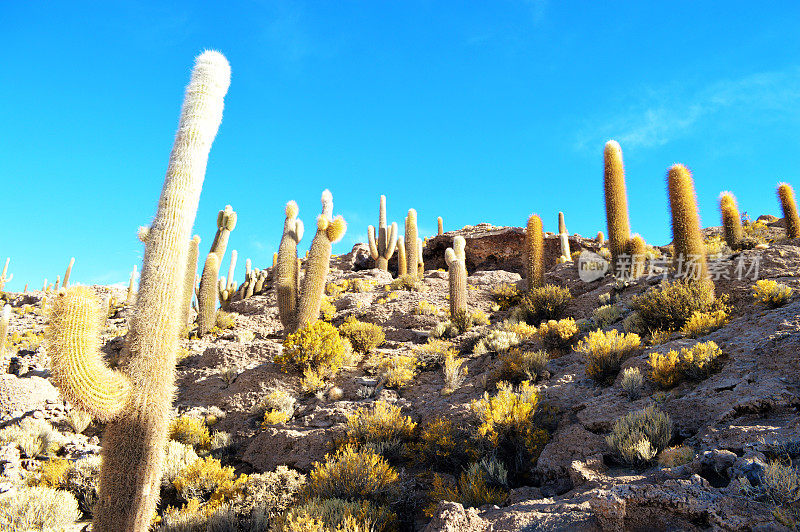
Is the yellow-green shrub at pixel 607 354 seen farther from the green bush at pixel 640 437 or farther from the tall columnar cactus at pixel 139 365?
the tall columnar cactus at pixel 139 365

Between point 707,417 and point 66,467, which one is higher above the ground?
point 707,417

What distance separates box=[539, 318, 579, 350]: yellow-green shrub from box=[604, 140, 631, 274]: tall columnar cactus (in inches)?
194

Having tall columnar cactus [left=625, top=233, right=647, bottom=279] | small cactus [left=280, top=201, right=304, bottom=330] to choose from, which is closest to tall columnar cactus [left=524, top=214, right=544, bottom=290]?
tall columnar cactus [left=625, top=233, right=647, bottom=279]

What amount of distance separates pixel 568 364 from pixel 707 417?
353 cm

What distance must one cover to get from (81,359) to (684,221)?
12108 mm

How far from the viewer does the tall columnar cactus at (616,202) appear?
556 inches

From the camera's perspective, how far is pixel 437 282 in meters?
21.4

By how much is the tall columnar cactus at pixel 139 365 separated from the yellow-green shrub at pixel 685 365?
6779 millimetres

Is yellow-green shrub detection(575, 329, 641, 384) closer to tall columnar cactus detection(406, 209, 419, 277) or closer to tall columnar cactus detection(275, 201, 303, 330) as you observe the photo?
tall columnar cactus detection(275, 201, 303, 330)

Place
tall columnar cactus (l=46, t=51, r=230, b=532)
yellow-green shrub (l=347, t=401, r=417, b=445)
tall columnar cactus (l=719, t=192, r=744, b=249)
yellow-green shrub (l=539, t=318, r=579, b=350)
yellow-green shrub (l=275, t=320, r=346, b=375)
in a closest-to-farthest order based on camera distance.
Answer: tall columnar cactus (l=46, t=51, r=230, b=532)
yellow-green shrub (l=347, t=401, r=417, b=445)
yellow-green shrub (l=539, t=318, r=579, b=350)
yellow-green shrub (l=275, t=320, r=346, b=375)
tall columnar cactus (l=719, t=192, r=744, b=249)

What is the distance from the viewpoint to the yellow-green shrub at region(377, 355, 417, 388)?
10.1 m

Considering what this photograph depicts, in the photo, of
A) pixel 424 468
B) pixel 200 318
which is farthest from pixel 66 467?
pixel 200 318

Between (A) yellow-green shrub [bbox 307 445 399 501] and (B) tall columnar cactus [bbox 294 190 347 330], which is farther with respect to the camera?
(B) tall columnar cactus [bbox 294 190 347 330]

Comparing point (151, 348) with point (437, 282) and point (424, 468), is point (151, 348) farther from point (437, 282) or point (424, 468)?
point (437, 282)
